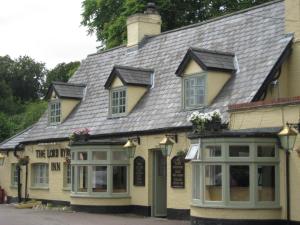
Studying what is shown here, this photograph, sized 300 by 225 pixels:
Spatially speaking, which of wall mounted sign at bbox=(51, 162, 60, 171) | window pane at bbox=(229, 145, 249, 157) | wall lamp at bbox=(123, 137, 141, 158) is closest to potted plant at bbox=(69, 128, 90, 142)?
wall lamp at bbox=(123, 137, 141, 158)

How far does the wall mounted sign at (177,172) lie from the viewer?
2055cm

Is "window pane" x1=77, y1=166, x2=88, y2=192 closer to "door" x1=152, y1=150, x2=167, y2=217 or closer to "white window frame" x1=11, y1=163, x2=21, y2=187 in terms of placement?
"door" x1=152, y1=150, x2=167, y2=217

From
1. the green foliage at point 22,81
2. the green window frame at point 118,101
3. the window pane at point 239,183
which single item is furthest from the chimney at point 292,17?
the green foliage at point 22,81

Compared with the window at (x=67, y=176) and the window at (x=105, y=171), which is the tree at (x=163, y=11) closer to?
the window at (x=67, y=176)

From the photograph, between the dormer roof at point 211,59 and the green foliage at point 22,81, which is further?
the green foliage at point 22,81

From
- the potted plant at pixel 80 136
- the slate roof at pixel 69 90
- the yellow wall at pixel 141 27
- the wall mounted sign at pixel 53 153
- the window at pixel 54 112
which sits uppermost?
the yellow wall at pixel 141 27

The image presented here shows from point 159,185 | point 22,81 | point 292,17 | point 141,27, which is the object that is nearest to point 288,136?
point 292,17

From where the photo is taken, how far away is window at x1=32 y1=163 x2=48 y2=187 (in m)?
29.4

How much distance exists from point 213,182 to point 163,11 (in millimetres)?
21154

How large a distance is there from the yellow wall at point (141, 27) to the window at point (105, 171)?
7010 millimetres

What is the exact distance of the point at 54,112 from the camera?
29.6m

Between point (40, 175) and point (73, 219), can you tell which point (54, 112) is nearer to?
point (40, 175)

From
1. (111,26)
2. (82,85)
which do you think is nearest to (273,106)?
(82,85)

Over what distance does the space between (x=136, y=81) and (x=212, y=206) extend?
28.2 feet
